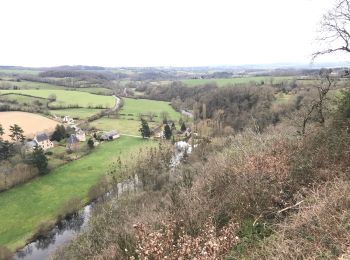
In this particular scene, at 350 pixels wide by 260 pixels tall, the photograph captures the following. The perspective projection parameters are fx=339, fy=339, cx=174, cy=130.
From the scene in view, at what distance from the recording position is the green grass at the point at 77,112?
7769 centimetres

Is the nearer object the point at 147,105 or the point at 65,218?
the point at 65,218

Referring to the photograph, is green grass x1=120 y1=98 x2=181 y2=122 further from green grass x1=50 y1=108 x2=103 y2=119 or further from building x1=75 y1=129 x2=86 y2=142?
building x1=75 y1=129 x2=86 y2=142

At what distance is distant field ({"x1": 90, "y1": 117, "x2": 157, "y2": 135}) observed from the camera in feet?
227

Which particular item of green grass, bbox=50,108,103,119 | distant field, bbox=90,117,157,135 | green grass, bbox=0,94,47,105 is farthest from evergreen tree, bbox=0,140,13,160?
green grass, bbox=0,94,47,105

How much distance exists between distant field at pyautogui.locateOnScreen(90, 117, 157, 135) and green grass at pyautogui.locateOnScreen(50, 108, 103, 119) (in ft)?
13.7

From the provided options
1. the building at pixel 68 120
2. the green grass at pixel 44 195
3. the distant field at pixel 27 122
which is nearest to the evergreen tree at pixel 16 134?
the distant field at pixel 27 122

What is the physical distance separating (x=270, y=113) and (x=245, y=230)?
48.8 metres

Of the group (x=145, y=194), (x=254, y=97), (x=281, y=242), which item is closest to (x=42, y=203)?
(x=145, y=194)

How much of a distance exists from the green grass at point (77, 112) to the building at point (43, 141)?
19011mm

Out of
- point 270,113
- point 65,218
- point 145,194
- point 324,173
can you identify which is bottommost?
point 65,218

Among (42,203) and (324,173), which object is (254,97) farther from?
(324,173)

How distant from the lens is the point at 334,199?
314 inches

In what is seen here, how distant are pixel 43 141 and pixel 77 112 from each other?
2538 centimetres

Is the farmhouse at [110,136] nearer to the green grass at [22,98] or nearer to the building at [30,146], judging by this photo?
the building at [30,146]
